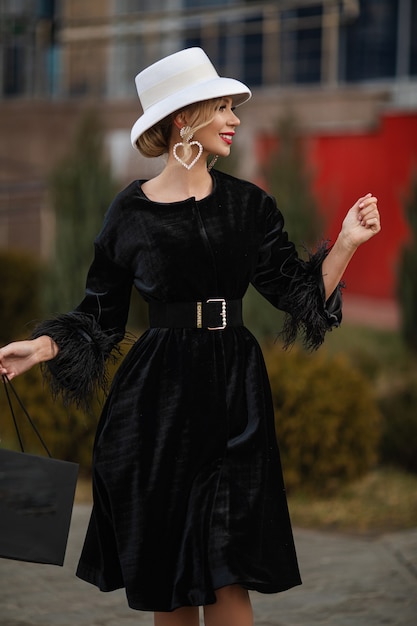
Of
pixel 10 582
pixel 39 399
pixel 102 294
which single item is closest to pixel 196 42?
pixel 39 399

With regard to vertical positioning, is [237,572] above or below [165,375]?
below

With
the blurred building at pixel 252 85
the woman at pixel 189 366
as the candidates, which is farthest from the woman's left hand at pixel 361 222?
the blurred building at pixel 252 85

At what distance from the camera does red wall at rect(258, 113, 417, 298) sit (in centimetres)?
1334

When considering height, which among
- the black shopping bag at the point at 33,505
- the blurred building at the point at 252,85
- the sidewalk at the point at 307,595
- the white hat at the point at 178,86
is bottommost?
the sidewalk at the point at 307,595

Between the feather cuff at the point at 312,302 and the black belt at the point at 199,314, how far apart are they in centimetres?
21

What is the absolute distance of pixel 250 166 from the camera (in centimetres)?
1435

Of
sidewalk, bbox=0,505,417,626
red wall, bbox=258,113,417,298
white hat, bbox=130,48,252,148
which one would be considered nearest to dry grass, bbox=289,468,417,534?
sidewalk, bbox=0,505,417,626

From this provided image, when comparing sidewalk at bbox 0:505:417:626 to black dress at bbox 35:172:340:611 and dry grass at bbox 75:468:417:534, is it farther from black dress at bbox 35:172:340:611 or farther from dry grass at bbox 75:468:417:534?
black dress at bbox 35:172:340:611

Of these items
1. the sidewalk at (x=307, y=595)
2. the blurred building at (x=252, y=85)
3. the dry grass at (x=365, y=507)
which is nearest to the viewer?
the sidewalk at (x=307, y=595)

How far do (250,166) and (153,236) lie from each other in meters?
10.9

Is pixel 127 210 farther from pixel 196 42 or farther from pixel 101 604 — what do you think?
pixel 196 42

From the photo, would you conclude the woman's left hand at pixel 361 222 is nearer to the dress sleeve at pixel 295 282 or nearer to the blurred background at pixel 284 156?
the dress sleeve at pixel 295 282

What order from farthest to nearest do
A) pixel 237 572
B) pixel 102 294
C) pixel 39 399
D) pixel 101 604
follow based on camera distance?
pixel 39 399 < pixel 101 604 < pixel 102 294 < pixel 237 572

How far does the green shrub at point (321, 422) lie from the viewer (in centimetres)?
689
